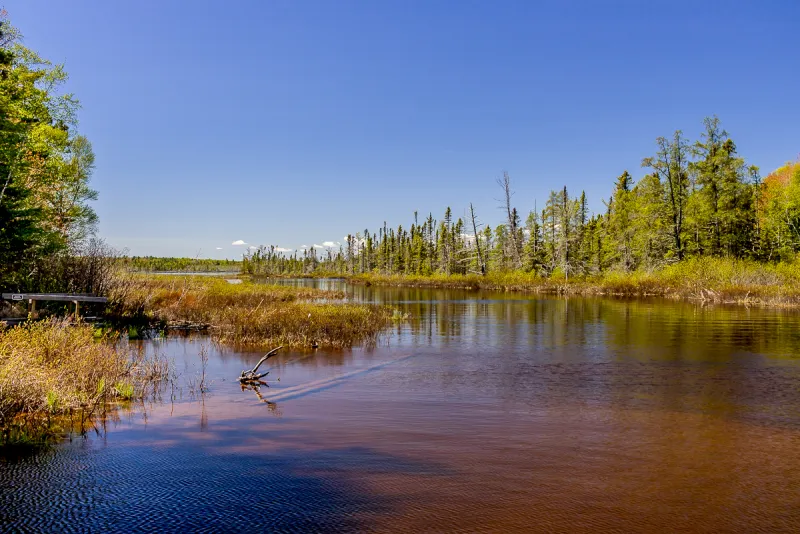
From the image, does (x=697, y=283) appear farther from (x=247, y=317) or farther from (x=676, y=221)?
(x=247, y=317)

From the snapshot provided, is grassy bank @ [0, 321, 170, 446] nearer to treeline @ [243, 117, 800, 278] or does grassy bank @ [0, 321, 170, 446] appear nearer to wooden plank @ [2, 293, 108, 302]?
wooden plank @ [2, 293, 108, 302]

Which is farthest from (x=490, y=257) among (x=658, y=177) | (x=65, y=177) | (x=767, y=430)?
(x=767, y=430)

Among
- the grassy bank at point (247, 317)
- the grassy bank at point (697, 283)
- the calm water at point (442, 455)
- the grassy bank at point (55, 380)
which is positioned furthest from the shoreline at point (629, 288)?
the grassy bank at point (55, 380)

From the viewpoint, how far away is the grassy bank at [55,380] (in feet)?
29.7

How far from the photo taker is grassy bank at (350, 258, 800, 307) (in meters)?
39.8

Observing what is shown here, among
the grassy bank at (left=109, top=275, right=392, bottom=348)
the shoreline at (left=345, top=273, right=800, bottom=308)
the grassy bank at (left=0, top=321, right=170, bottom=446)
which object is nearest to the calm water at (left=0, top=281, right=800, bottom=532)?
the grassy bank at (left=0, top=321, right=170, bottom=446)

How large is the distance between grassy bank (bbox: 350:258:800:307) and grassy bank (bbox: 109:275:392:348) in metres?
31.1

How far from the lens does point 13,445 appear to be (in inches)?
321

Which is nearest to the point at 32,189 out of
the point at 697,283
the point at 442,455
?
the point at 442,455

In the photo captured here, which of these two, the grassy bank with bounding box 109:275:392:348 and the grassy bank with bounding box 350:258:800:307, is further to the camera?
the grassy bank with bounding box 350:258:800:307

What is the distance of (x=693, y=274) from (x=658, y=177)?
591 inches

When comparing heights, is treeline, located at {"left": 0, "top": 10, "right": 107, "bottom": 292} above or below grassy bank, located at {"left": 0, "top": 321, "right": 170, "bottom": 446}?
above

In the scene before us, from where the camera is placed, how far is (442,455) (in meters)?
8.28

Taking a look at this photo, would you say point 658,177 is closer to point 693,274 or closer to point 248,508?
point 693,274
